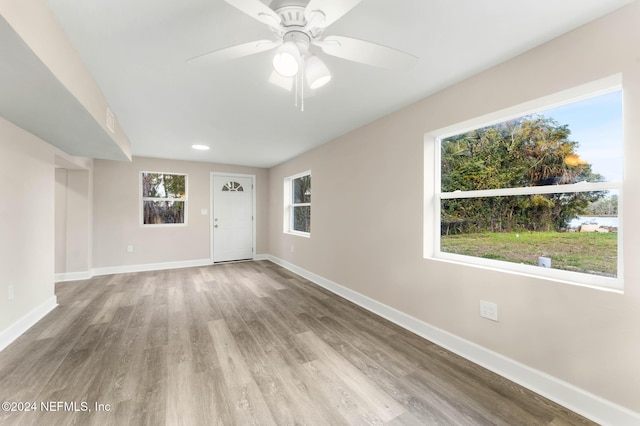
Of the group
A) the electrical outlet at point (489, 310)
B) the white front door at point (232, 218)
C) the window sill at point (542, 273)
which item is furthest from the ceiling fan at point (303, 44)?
the white front door at point (232, 218)

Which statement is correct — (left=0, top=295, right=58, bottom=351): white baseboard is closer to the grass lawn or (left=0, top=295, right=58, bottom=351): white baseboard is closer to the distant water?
the grass lawn

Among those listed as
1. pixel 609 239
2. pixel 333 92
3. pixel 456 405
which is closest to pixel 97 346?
pixel 456 405

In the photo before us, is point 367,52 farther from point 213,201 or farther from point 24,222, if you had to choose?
point 213,201

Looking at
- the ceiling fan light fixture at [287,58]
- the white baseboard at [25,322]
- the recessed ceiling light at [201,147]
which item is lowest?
the white baseboard at [25,322]

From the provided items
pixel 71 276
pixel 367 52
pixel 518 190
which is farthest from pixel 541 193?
pixel 71 276

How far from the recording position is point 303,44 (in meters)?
1.28

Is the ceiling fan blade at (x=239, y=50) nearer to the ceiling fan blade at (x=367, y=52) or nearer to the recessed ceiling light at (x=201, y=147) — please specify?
the ceiling fan blade at (x=367, y=52)

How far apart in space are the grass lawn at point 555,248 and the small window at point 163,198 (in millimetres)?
5169

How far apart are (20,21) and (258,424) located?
222 centimetres

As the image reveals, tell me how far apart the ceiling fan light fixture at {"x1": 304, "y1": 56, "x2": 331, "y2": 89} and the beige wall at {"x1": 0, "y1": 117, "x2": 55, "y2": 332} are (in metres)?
2.72

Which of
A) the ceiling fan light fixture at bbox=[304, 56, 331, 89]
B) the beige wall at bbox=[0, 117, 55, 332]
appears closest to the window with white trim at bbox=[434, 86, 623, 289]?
the ceiling fan light fixture at bbox=[304, 56, 331, 89]

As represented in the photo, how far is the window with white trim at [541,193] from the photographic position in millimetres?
1539

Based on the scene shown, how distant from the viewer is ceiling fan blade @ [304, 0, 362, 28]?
0.99 meters

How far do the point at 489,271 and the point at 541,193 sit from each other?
2.13 feet
